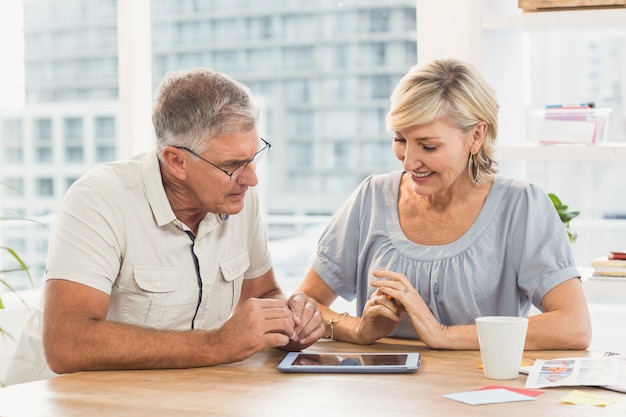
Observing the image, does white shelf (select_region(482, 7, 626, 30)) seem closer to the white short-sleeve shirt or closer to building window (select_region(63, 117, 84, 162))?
the white short-sleeve shirt

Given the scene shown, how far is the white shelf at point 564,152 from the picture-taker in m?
2.71

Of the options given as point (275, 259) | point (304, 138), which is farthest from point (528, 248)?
point (304, 138)

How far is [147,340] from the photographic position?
1.87 meters

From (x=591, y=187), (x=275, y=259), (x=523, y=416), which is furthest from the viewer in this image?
(x=275, y=259)

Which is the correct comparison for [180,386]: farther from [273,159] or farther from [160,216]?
[273,159]

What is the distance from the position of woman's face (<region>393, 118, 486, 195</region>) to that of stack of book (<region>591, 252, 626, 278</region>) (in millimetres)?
702

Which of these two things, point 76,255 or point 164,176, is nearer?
point 76,255

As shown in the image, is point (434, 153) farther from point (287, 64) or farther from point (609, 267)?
point (287, 64)

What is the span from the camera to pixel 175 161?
2133mm

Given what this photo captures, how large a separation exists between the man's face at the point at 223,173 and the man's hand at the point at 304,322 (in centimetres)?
25

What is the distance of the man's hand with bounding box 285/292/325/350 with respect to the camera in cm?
202

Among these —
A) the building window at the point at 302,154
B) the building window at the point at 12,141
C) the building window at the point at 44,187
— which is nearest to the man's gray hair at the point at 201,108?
the building window at the point at 302,154

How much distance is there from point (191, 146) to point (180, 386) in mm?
595

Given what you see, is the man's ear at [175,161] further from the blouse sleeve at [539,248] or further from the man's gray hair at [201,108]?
the blouse sleeve at [539,248]
